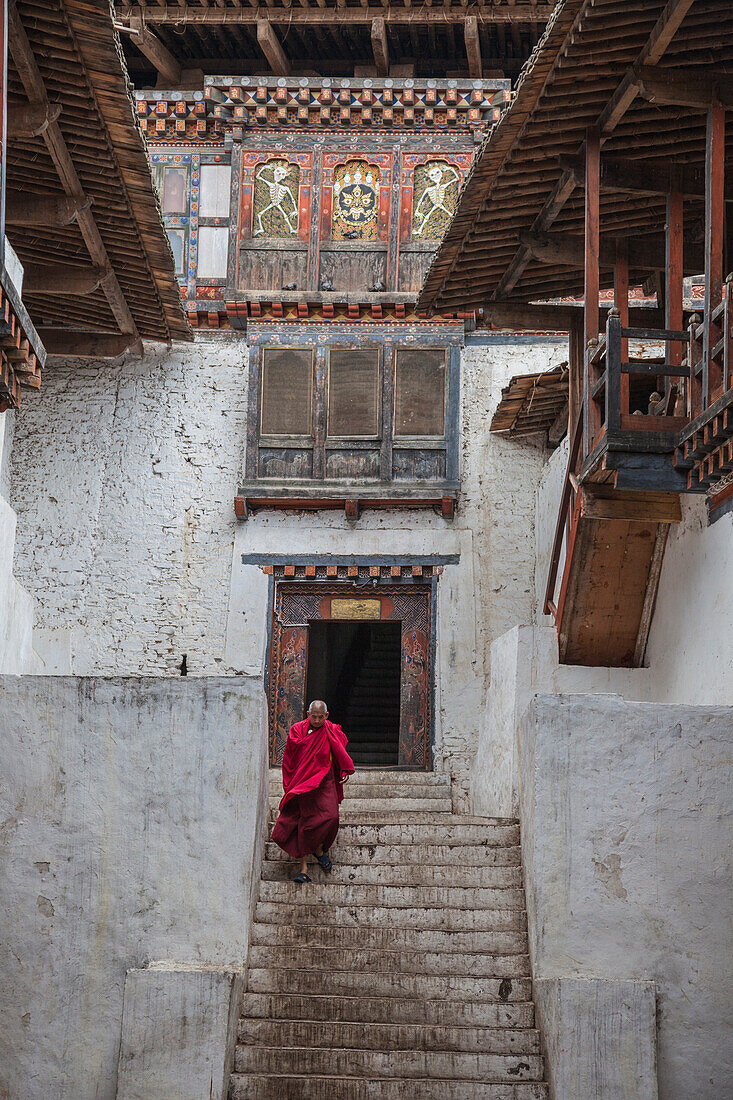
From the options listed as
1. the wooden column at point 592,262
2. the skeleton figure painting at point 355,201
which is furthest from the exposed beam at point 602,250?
the skeleton figure painting at point 355,201

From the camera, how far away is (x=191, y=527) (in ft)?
41.7

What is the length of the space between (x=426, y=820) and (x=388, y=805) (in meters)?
0.83

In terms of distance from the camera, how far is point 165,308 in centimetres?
1136

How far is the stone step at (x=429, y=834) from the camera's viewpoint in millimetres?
7797

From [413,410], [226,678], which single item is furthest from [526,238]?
[226,678]

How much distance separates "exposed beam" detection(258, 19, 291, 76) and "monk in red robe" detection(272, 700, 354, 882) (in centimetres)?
766

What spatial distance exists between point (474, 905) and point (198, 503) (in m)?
6.37

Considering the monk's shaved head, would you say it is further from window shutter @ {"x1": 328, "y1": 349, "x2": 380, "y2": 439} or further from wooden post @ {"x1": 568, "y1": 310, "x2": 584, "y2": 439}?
window shutter @ {"x1": 328, "y1": 349, "x2": 380, "y2": 439}

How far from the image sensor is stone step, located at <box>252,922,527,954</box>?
23.2ft

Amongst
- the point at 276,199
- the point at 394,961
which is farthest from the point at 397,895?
the point at 276,199

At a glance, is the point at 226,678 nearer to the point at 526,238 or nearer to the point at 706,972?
the point at 706,972

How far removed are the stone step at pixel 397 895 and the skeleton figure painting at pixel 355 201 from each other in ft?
24.5

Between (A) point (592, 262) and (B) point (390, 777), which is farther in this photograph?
(B) point (390, 777)

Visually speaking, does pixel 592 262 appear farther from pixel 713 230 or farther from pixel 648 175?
pixel 713 230
